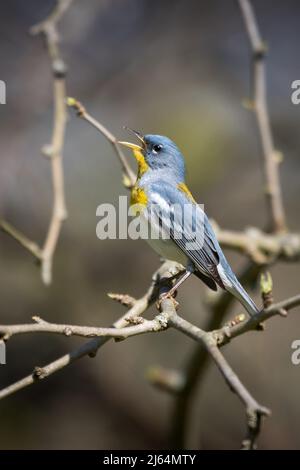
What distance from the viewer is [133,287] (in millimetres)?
6230

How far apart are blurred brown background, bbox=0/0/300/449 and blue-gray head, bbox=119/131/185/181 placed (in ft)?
6.39

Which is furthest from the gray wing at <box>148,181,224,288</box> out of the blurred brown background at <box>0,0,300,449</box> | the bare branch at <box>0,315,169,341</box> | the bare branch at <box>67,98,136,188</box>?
the blurred brown background at <box>0,0,300,449</box>

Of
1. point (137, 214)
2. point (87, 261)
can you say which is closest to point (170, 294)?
point (137, 214)

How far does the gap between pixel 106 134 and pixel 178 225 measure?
2.63 ft

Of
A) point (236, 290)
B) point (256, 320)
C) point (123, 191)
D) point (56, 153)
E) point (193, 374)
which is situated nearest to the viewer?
point (256, 320)

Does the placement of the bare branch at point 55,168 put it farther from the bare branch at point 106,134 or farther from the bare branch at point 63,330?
the bare branch at point 63,330

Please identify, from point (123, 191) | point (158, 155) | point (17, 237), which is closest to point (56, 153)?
point (17, 237)

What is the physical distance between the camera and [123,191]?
6527mm

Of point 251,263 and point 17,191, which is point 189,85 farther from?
point 251,263

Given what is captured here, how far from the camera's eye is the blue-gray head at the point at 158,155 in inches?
162

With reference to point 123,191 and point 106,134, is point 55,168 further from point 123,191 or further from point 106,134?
point 123,191

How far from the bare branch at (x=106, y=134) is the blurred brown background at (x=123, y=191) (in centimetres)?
228

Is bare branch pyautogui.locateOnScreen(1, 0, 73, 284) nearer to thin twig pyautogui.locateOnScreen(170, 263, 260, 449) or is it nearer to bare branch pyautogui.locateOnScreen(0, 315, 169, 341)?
bare branch pyautogui.locateOnScreen(0, 315, 169, 341)

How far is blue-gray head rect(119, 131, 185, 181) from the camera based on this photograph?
13.5ft
